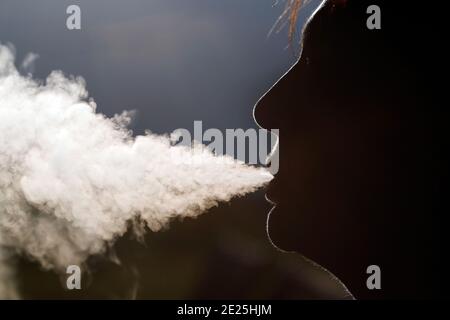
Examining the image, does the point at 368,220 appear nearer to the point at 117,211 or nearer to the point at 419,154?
the point at 419,154

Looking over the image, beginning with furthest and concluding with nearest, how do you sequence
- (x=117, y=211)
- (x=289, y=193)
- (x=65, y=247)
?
(x=65, y=247), (x=117, y=211), (x=289, y=193)

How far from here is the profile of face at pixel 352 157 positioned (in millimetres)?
1063

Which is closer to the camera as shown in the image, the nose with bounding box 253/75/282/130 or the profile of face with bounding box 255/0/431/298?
the profile of face with bounding box 255/0/431/298

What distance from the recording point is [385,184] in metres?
1.10

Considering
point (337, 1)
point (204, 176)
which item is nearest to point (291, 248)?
point (337, 1)

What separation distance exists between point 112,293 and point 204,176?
1.83 metres

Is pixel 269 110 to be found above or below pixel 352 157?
above

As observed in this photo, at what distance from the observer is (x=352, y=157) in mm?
1185

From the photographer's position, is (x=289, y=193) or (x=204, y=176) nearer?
(x=289, y=193)

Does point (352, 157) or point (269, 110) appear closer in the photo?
point (352, 157)

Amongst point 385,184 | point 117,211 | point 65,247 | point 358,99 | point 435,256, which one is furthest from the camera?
point 65,247

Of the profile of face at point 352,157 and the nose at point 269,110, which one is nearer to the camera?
the profile of face at point 352,157

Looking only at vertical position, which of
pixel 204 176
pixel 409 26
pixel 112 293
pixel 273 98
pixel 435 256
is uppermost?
pixel 409 26

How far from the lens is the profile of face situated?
1.06 meters
